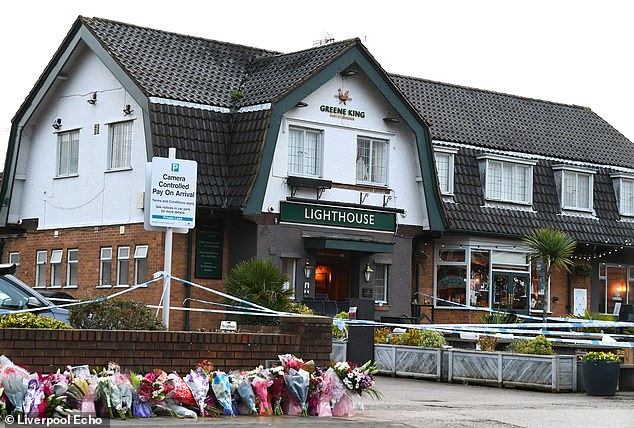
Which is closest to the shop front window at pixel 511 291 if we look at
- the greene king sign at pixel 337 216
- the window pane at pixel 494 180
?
the window pane at pixel 494 180

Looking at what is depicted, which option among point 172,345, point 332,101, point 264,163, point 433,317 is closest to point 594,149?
point 433,317

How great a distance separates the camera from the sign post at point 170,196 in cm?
1834

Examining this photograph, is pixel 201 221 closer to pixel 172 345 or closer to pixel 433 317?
pixel 433 317

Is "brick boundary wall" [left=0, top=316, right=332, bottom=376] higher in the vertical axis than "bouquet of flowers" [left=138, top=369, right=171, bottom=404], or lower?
higher

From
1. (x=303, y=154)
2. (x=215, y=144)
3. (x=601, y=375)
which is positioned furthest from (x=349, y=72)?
(x=601, y=375)

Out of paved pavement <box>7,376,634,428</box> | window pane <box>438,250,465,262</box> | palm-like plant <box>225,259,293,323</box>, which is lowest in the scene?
paved pavement <box>7,376,634,428</box>

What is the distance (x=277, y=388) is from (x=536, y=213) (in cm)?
2318

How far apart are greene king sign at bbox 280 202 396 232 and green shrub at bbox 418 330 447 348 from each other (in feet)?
23.5

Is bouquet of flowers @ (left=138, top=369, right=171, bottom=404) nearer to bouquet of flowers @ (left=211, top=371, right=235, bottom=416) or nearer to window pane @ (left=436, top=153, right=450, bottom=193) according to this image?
bouquet of flowers @ (left=211, top=371, right=235, bottom=416)

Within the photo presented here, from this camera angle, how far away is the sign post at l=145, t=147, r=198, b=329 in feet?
60.2

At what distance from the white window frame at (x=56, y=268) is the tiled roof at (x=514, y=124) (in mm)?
11569

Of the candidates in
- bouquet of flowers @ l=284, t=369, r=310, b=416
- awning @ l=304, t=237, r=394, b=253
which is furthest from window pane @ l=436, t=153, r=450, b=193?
bouquet of flowers @ l=284, t=369, r=310, b=416

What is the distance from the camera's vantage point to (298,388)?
13.7 meters

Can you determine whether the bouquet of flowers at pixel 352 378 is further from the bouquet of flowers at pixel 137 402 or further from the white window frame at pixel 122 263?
the white window frame at pixel 122 263
